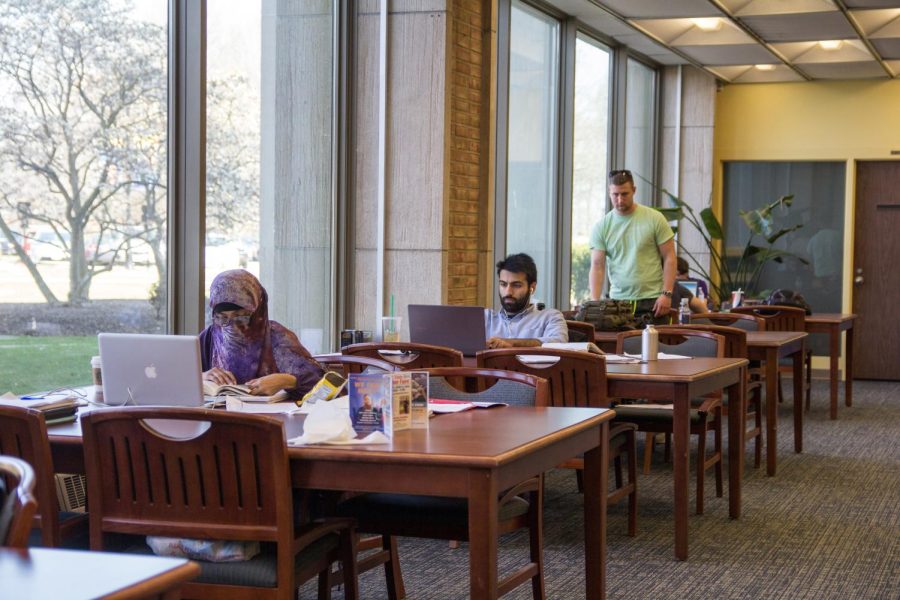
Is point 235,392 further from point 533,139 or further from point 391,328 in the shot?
point 533,139

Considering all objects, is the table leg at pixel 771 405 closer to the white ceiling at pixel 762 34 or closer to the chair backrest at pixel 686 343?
the chair backrest at pixel 686 343

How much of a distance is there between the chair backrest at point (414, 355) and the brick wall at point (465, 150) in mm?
2025

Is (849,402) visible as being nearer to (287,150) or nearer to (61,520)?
(287,150)

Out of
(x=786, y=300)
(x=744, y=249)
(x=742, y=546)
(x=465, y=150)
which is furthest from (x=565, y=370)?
(x=744, y=249)

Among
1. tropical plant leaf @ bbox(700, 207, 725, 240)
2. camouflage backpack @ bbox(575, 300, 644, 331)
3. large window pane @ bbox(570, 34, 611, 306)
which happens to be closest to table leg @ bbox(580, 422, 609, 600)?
camouflage backpack @ bbox(575, 300, 644, 331)

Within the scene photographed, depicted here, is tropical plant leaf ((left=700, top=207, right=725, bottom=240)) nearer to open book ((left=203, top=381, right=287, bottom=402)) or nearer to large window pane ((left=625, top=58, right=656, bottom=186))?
large window pane ((left=625, top=58, right=656, bottom=186))

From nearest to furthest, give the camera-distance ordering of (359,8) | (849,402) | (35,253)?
(35,253)
(359,8)
(849,402)

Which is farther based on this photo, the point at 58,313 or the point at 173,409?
the point at 58,313

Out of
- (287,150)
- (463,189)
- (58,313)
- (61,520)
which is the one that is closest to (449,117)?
(463,189)

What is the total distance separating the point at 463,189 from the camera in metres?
7.10

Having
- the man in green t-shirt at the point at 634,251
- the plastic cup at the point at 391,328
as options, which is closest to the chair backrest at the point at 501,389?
the plastic cup at the point at 391,328

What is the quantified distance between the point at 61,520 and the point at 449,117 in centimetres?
416

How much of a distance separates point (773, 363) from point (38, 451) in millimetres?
4517

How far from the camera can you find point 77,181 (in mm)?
4730
